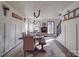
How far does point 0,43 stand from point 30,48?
122 centimetres

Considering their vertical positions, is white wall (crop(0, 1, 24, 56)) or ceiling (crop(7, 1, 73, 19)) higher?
ceiling (crop(7, 1, 73, 19))

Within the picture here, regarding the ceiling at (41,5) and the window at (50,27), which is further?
the window at (50,27)

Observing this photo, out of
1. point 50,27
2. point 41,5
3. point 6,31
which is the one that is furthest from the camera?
point 50,27

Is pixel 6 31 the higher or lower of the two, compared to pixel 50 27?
lower

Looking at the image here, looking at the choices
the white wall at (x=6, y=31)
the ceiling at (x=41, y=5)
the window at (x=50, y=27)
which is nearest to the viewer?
the white wall at (x=6, y=31)

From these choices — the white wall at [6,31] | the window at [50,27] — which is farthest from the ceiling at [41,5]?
the window at [50,27]

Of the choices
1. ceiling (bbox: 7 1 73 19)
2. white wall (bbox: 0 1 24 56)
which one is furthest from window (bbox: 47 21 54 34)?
white wall (bbox: 0 1 24 56)

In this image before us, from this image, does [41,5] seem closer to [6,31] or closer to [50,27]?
[6,31]

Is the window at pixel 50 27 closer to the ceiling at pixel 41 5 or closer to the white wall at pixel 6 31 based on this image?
the ceiling at pixel 41 5

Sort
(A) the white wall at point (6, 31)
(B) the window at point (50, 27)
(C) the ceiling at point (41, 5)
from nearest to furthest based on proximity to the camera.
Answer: (A) the white wall at point (6, 31)
(C) the ceiling at point (41, 5)
(B) the window at point (50, 27)

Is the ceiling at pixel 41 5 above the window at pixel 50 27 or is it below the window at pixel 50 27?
above

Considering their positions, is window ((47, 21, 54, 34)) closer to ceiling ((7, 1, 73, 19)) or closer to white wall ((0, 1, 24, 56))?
ceiling ((7, 1, 73, 19))

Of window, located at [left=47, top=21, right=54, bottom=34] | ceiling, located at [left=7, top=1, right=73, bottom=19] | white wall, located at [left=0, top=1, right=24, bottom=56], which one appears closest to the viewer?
white wall, located at [left=0, top=1, right=24, bottom=56]

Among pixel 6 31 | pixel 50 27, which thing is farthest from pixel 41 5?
pixel 50 27
